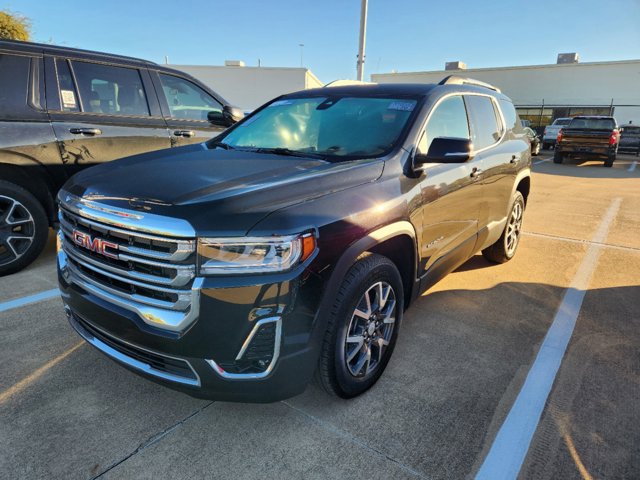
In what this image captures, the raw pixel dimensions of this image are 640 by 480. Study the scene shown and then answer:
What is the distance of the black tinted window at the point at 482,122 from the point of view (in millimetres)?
3736

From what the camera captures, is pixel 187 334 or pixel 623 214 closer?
pixel 187 334

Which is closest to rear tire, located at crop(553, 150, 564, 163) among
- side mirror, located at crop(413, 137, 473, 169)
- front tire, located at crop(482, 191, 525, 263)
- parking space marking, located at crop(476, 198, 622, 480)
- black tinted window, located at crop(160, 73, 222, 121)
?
front tire, located at crop(482, 191, 525, 263)

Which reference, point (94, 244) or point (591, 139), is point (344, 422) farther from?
point (591, 139)

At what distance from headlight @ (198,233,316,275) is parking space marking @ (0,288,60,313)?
8.43 ft

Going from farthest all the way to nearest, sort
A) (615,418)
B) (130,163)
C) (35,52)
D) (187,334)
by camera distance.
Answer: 1. (35,52)
2. (130,163)
3. (615,418)
4. (187,334)

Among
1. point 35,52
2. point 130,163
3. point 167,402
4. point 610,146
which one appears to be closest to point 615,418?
point 167,402

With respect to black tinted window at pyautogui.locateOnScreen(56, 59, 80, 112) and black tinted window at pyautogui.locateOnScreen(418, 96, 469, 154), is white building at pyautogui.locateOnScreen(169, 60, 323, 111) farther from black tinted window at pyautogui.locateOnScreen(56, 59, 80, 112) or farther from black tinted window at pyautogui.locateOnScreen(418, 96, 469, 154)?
black tinted window at pyautogui.locateOnScreen(418, 96, 469, 154)

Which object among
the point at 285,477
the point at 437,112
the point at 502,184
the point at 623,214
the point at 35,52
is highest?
the point at 35,52

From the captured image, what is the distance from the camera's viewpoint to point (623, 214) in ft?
25.4

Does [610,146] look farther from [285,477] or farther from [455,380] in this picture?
[285,477]

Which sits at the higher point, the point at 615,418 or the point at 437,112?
the point at 437,112

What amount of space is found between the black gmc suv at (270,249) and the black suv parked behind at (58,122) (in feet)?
5.98

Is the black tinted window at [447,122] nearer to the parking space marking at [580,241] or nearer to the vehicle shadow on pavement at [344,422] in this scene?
the vehicle shadow on pavement at [344,422]

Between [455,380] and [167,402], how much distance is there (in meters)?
1.73
